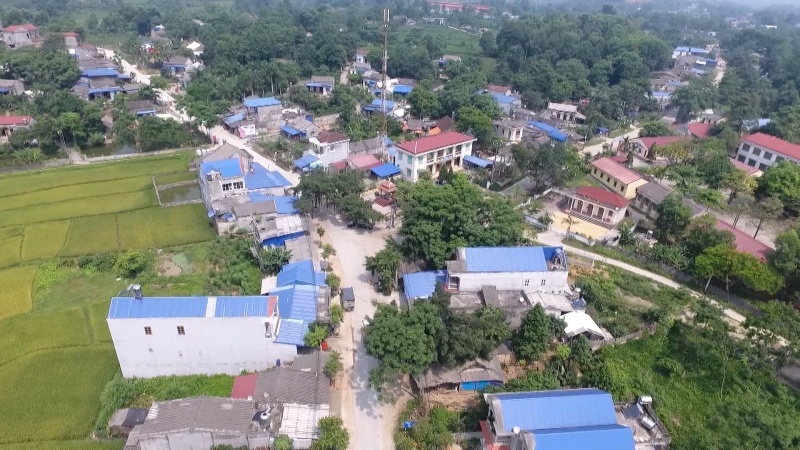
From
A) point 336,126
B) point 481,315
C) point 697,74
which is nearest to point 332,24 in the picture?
point 336,126

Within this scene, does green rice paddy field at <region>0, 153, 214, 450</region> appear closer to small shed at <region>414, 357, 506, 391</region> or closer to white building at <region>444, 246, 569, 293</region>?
small shed at <region>414, 357, 506, 391</region>

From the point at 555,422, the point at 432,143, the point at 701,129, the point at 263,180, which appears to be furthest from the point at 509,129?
the point at 555,422

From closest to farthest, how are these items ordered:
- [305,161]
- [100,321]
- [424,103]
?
[100,321]
[305,161]
[424,103]

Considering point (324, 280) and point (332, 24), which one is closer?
point (324, 280)

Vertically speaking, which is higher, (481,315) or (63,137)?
(481,315)

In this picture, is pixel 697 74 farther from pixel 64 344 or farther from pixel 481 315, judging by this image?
pixel 64 344

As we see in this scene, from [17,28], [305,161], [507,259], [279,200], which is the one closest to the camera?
[507,259]

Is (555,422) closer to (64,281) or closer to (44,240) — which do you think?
(64,281)
